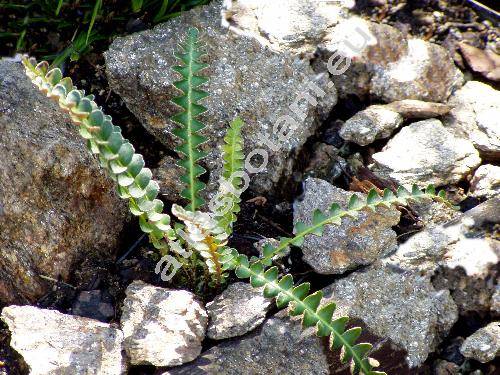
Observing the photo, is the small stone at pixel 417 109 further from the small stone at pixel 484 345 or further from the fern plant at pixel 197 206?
the small stone at pixel 484 345

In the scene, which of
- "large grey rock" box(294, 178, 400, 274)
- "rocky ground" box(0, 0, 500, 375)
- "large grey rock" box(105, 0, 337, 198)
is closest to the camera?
"rocky ground" box(0, 0, 500, 375)

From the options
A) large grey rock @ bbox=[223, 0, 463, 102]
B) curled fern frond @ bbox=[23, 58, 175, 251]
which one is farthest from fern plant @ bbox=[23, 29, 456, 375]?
large grey rock @ bbox=[223, 0, 463, 102]

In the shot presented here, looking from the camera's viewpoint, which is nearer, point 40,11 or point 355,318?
point 355,318

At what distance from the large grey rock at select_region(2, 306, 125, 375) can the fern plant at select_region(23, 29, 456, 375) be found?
393 mm

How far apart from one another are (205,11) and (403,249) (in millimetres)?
1341

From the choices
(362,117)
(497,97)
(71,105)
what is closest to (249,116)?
(362,117)

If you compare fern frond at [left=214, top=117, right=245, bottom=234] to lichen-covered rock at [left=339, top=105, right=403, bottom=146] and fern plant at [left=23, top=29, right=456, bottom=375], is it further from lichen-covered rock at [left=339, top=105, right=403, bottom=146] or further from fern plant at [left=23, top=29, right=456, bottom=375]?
lichen-covered rock at [left=339, top=105, right=403, bottom=146]

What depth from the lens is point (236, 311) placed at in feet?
7.88

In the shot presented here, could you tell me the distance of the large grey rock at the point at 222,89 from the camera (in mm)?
2699

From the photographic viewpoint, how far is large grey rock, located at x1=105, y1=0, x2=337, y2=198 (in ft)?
8.86

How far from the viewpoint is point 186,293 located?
7.89 ft

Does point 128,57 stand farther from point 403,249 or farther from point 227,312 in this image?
point 403,249

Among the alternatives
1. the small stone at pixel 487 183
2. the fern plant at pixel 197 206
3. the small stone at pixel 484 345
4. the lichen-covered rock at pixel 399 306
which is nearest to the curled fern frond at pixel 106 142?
the fern plant at pixel 197 206

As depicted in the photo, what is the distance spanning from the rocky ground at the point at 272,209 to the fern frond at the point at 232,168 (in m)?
0.22
